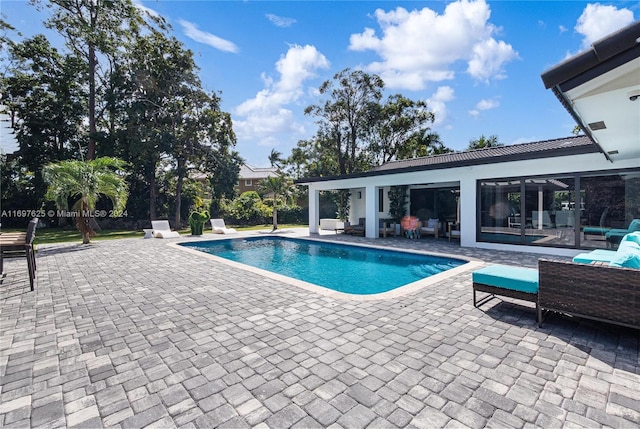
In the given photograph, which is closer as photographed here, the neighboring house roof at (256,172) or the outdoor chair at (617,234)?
the outdoor chair at (617,234)

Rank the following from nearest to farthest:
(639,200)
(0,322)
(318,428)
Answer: (318,428) → (0,322) → (639,200)

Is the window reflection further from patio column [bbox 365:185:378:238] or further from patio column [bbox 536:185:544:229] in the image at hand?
patio column [bbox 365:185:378:238]

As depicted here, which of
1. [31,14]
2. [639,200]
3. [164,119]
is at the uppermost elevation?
[31,14]

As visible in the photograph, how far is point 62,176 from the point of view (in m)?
12.4

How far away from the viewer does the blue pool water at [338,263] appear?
8.10m

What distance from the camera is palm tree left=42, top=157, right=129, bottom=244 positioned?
12391 millimetres

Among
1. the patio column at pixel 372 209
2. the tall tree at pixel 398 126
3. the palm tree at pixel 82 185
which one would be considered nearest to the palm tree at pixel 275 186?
the patio column at pixel 372 209

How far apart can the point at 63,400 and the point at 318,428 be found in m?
2.32

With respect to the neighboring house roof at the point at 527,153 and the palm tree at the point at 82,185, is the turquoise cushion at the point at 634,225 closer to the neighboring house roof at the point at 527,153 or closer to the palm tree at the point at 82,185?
the neighboring house roof at the point at 527,153

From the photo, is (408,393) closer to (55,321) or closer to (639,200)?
(55,321)

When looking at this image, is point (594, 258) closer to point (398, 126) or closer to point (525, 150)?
point (525, 150)

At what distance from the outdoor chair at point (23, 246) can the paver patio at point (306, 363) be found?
81cm

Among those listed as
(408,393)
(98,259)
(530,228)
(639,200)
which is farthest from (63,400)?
(639,200)

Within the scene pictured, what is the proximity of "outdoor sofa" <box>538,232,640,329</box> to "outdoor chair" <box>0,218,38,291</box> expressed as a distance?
368 inches
